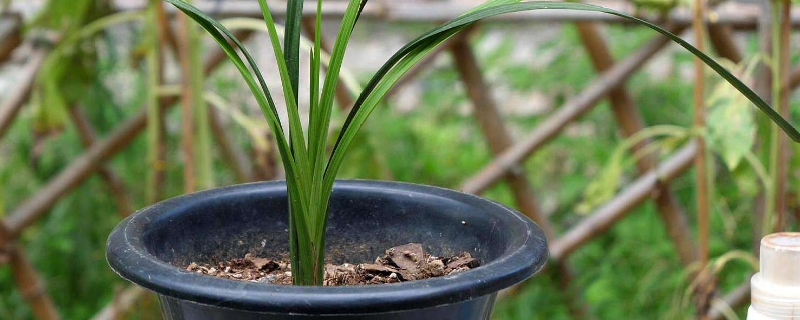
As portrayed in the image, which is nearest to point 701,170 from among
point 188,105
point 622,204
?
point 622,204

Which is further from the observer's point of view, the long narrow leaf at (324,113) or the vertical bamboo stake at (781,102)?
the vertical bamboo stake at (781,102)

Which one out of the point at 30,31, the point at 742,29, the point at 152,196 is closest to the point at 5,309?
the point at 30,31

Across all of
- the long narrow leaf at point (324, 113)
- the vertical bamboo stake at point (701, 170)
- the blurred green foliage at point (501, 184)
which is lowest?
the blurred green foliage at point (501, 184)

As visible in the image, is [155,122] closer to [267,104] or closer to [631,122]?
[267,104]

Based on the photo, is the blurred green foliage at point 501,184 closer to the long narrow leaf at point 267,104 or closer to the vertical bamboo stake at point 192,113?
the vertical bamboo stake at point 192,113

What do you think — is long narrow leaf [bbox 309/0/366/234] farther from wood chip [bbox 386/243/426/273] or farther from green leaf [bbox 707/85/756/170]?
green leaf [bbox 707/85/756/170]

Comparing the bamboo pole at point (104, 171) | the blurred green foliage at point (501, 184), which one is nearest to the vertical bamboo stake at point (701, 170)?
the blurred green foliage at point (501, 184)

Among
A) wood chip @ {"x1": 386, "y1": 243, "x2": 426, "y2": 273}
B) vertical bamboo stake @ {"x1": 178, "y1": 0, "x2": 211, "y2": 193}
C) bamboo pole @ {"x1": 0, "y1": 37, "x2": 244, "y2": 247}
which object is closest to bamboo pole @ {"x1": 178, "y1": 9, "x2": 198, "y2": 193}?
vertical bamboo stake @ {"x1": 178, "y1": 0, "x2": 211, "y2": 193}
